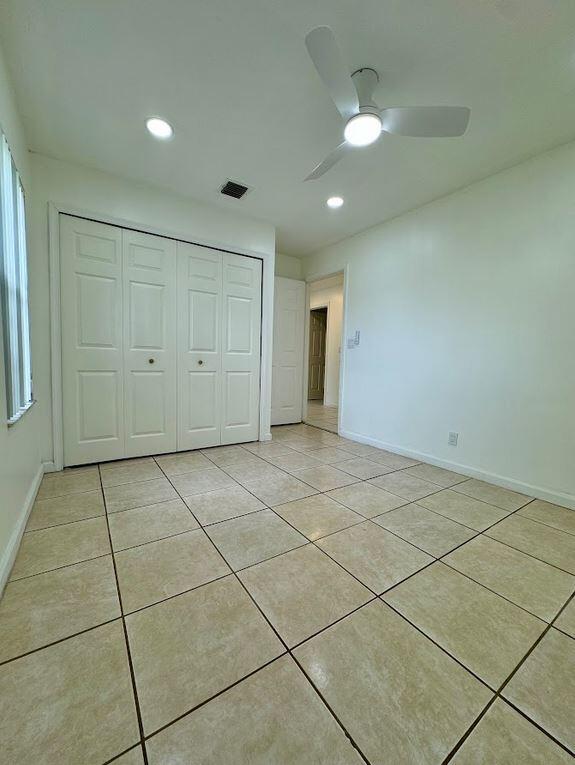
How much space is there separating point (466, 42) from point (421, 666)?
103 inches

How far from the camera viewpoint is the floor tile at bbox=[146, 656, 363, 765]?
2.51ft

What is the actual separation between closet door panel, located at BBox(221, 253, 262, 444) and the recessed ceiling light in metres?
1.22

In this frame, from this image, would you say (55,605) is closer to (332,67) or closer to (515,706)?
(515,706)

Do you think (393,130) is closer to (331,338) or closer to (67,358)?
(67,358)

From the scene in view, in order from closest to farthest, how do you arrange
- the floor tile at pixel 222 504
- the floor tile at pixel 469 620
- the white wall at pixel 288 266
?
1. the floor tile at pixel 469 620
2. the floor tile at pixel 222 504
3. the white wall at pixel 288 266

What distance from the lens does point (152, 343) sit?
2.93 m

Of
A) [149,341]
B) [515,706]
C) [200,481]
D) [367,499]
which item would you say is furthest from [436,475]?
[149,341]

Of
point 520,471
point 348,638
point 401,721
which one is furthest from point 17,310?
point 520,471

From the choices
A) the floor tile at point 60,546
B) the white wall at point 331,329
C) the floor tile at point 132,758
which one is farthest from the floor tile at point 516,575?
the white wall at point 331,329

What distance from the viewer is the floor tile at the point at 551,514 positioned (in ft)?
6.32

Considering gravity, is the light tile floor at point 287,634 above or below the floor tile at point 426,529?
below

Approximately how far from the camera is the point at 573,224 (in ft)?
6.98

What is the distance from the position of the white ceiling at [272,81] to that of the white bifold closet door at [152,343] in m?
0.71

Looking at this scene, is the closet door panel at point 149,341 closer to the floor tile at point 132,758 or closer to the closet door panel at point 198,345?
the closet door panel at point 198,345
